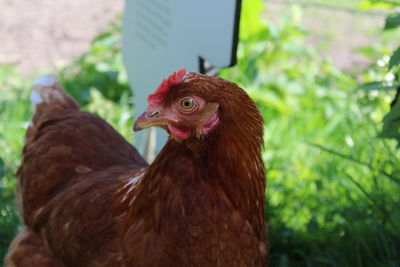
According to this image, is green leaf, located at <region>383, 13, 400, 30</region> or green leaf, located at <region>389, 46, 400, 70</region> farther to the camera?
green leaf, located at <region>383, 13, 400, 30</region>

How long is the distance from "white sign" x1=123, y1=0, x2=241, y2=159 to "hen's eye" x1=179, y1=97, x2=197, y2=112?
67 centimetres

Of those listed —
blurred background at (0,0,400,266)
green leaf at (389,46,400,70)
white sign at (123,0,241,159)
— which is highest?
green leaf at (389,46,400,70)

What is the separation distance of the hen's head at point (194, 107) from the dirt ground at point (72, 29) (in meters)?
2.73

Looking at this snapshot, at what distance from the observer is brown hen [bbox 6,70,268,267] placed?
150cm

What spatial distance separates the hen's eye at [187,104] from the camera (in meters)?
1.48

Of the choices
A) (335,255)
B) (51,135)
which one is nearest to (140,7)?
(51,135)

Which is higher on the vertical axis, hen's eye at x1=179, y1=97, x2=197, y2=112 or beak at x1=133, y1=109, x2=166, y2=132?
hen's eye at x1=179, y1=97, x2=197, y2=112

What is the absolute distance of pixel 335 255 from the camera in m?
2.39

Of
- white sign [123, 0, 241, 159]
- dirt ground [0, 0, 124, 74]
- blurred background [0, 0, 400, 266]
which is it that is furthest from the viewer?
dirt ground [0, 0, 124, 74]

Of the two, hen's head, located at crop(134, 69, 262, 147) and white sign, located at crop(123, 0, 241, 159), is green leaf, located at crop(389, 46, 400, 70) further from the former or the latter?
white sign, located at crop(123, 0, 241, 159)

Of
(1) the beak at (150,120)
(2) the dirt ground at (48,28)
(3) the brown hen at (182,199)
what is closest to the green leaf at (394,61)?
(3) the brown hen at (182,199)

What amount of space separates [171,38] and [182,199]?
1.14 meters

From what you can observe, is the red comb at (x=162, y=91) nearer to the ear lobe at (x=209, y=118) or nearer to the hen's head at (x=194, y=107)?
the hen's head at (x=194, y=107)

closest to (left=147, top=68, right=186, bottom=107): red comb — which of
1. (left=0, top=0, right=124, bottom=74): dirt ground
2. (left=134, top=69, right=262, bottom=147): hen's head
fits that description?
(left=134, top=69, right=262, bottom=147): hen's head
